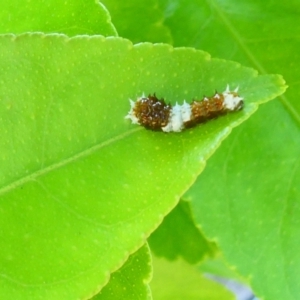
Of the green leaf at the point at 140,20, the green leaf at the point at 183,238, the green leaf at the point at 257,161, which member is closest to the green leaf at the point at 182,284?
the green leaf at the point at 183,238

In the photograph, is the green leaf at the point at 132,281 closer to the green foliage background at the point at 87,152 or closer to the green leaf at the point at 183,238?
the green foliage background at the point at 87,152

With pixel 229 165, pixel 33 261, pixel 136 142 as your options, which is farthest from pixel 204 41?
pixel 33 261

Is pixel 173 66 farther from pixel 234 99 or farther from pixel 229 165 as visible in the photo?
pixel 229 165

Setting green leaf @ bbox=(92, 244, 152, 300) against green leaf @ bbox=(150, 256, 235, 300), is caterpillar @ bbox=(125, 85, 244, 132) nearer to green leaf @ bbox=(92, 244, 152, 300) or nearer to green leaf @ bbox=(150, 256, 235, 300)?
green leaf @ bbox=(92, 244, 152, 300)

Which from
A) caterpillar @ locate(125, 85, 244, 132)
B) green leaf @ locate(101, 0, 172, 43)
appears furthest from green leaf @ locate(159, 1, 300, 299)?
caterpillar @ locate(125, 85, 244, 132)

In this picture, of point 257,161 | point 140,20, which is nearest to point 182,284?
point 257,161
